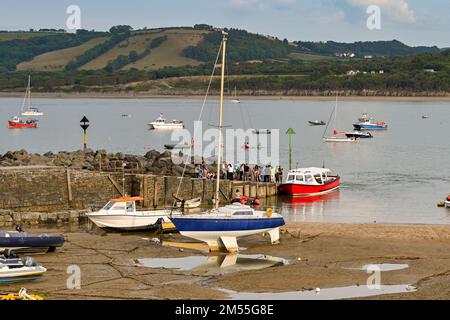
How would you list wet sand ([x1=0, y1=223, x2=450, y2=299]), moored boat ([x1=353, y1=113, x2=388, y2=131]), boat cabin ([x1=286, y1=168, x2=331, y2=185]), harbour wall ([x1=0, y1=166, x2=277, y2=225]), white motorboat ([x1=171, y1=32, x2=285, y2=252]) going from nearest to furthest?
wet sand ([x1=0, y1=223, x2=450, y2=299]) < white motorboat ([x1=171, y1=32, x2=285, y2=252]) < harbour wall ([x1=0, y1=166, x2=277, y2=225]) < boat cabin ([x1=286, y1=168, x2=331, y2=185]) < moored boat ([x1=353, y1=113, x2=388, y2=131])

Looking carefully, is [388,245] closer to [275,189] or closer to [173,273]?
[173,273]

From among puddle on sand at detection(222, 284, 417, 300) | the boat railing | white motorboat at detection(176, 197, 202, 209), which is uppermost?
the boat railing

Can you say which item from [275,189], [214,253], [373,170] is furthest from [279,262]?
[373,170]

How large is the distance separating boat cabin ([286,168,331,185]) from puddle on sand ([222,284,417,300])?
2638cm

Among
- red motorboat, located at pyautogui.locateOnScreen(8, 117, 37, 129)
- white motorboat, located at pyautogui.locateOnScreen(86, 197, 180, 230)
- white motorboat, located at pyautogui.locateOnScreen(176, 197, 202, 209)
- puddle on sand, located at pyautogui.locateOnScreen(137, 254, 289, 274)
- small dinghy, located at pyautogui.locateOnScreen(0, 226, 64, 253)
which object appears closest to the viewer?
puddle on sand, located at pyautogui.locateOnScreen(137, 254, 289, 274)

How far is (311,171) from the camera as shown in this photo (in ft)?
178

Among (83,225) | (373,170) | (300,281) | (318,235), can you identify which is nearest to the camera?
(300,281)

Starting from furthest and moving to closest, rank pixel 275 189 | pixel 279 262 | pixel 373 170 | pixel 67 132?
pixel 67 132 → pixel 373 170 → pixel 275 189 → pixel 279 262

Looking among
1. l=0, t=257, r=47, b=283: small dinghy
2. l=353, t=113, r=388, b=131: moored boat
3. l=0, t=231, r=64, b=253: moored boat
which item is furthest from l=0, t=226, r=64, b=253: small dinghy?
l=353, t=113, r=388, b=131: moored boat

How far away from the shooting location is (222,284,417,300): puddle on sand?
2497 cm

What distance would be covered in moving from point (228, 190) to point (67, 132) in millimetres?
78714

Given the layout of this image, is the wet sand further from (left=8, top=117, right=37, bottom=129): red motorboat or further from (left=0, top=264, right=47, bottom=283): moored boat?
(left=8, top=117, right=37, bottom=129): red motorboat

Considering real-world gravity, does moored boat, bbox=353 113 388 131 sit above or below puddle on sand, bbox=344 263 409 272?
above

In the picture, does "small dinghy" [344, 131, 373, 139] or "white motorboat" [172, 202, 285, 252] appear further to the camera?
"small dinghy" [344, 131, 373, 139]
